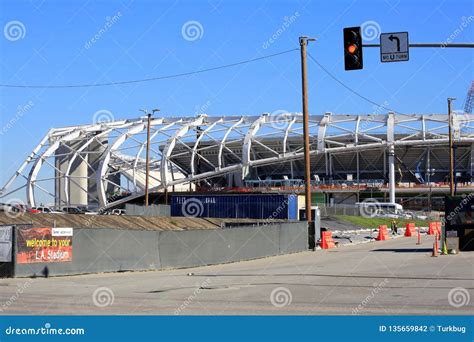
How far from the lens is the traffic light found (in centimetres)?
2058

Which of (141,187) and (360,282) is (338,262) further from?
(141,187)

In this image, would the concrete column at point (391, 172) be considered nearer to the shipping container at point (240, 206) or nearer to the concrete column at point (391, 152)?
the concrete column at point (391, 152)

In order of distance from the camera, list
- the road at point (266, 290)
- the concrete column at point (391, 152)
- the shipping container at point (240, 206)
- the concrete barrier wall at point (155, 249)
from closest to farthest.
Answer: the road at point (266, 290), the concrete barrier wall at point (155, 249), the shipping container at point (240, 206), the concrete column at point (391, 152)

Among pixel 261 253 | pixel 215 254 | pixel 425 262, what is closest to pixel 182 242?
pixel 215 254

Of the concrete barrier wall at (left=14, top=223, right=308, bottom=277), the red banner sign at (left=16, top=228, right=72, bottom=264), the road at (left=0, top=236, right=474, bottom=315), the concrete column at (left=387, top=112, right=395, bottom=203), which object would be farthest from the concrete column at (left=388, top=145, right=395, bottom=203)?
the red banner sign at (left=16, top=228, right=72, bottom=264)

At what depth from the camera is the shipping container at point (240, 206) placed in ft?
194

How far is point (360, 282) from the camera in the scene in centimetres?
2097

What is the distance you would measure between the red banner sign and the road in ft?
2.66

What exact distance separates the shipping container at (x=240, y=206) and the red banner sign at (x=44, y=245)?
113 feet

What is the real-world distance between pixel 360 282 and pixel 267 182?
99.4 meters

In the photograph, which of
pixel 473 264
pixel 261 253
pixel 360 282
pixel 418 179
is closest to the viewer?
pixel 360 282

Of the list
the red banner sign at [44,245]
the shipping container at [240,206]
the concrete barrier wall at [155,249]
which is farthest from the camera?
the shipping container at [240,206]

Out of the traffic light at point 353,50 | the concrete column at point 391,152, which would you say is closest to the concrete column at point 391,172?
the concrete column at point 391,152
